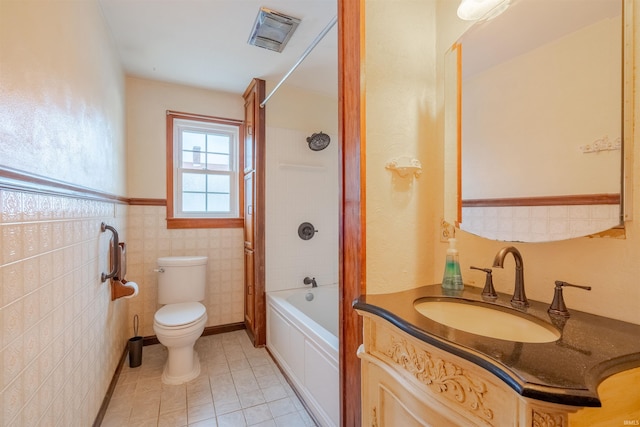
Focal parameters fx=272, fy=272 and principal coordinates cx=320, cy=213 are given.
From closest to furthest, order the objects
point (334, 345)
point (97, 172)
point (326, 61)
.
→ point (334, 345) < point (97, 172) < point (326, 61)

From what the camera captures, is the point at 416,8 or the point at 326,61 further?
the point at 326,61

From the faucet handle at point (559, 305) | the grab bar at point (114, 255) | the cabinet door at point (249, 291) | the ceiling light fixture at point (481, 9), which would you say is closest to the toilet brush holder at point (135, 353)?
the grab bar at point (114, 255)

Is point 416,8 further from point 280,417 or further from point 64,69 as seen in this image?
point 280,417

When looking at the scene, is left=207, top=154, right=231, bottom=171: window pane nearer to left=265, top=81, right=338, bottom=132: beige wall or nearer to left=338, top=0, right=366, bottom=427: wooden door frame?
left=265, top=81, right=338, bottom=132: beige wall

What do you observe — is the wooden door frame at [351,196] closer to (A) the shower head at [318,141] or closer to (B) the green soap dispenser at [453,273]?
(B) the green soap dispenser at [453,273]

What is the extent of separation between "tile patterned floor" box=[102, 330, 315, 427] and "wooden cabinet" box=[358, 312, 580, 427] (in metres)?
1.01

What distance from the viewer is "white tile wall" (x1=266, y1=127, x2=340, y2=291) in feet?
8.57

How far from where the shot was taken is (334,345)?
1.50 metres

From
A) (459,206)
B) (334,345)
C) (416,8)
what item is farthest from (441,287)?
(416,8)

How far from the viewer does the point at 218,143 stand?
115 inches

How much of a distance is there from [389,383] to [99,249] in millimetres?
1753

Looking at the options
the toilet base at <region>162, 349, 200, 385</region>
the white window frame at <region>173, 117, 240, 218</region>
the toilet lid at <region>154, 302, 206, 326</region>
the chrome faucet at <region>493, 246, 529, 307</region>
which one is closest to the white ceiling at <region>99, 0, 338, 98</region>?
the white window frame at <region>173, 117, 240, 218</region>

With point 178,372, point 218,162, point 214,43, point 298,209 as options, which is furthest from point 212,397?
point 214,43

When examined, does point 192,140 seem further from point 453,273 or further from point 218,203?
point 453,273
